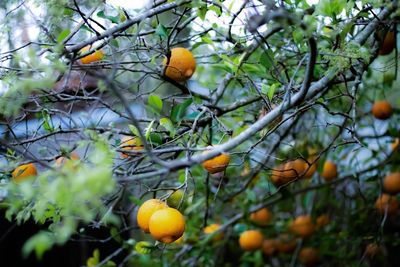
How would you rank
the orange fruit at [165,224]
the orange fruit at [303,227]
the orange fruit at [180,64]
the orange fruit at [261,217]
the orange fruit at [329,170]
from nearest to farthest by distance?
the orange fruit at [165,224] → the orange fruit at [180,64] → the orange fruit at [329,170] → the orange fruit at [261,217] → the orange fruit at [303,227]

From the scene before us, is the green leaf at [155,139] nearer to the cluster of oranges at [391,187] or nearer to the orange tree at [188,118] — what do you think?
the orange tree at [188,118]

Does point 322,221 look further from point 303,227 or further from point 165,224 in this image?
point 165,224

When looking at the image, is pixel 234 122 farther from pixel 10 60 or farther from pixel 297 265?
pixel 297 265

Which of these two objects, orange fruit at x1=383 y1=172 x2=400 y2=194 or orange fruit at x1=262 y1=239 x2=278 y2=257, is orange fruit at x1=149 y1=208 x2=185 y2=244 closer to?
orange fruit at x1=383 y1=172 x2=400 y2=194

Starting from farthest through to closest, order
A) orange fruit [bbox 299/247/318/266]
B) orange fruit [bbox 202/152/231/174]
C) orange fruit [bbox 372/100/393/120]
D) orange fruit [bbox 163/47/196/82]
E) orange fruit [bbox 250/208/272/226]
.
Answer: orange fruit [bbox 299/247/318/266] → orange fruit [bbox 250/208/272/226] → orange fruit [bbox 372/100/393/120] → orange fruit [bbox 163/47/196/82] → orange fruit [bbox 202/152/231/174]

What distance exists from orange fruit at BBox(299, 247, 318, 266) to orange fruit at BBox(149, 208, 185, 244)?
168 cm

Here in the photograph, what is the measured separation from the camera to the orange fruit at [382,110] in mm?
2166

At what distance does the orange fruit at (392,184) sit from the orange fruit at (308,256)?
1.93 feet

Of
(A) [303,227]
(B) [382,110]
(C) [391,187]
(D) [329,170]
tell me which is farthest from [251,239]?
(B) [382,110]

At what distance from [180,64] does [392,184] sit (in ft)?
3.85

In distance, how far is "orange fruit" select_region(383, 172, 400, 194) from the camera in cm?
221

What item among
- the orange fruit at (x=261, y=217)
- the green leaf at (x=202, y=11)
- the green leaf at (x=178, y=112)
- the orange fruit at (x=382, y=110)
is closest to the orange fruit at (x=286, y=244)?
the orange fruit at (x=261, y=217)

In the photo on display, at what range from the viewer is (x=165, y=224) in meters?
1.12

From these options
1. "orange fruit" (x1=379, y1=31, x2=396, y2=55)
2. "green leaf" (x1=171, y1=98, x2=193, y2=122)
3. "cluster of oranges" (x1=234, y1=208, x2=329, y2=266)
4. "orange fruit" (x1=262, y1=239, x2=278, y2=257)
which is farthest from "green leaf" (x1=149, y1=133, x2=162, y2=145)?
"orange fruit" (x1=262, y1=239, x2=278, y2=257)
